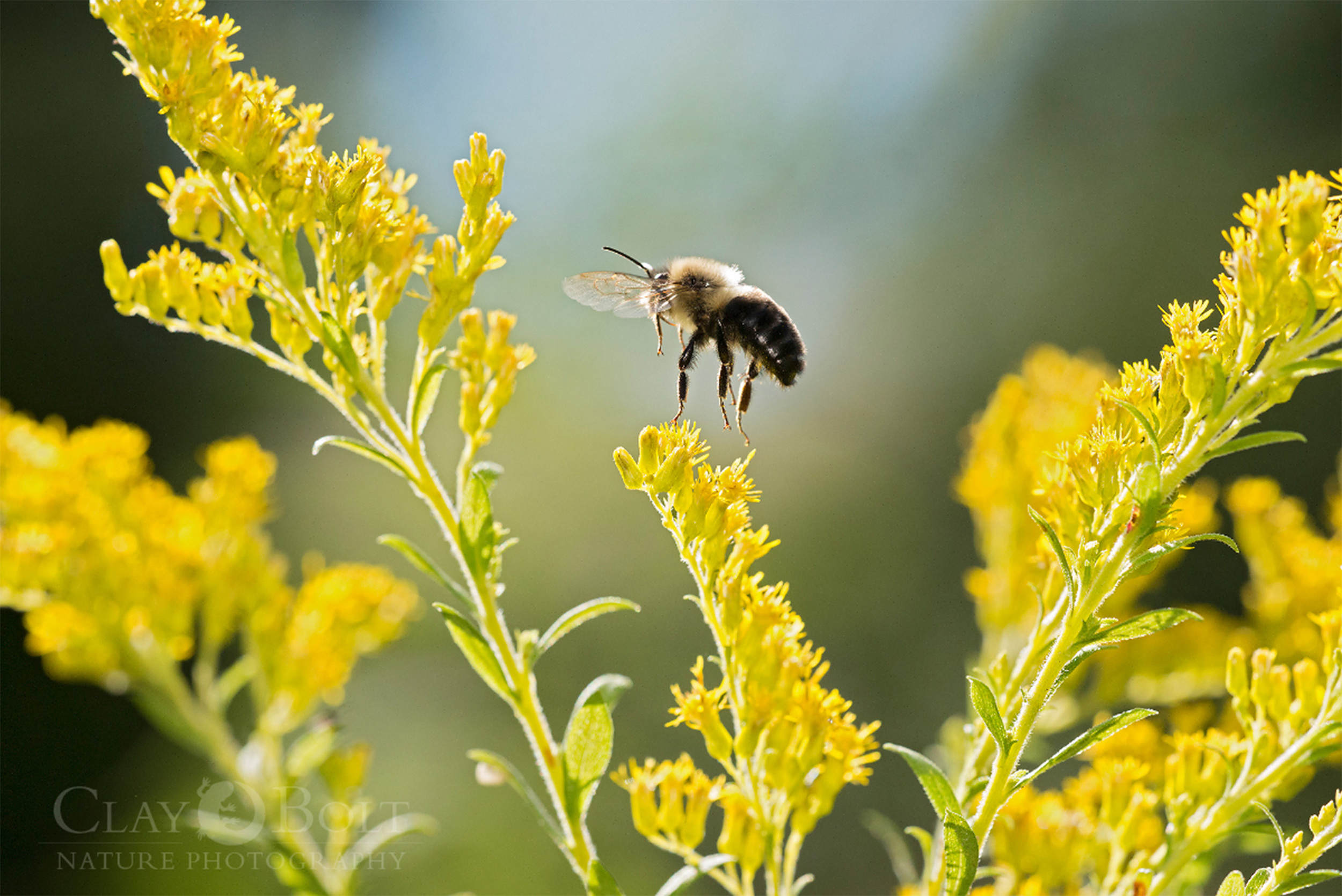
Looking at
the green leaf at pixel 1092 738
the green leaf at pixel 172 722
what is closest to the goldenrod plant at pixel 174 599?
the green leaf at pixel 172 722

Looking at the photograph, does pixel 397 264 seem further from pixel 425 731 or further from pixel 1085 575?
pixel 425 731

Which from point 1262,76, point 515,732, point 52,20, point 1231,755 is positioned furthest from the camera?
point 1262,76

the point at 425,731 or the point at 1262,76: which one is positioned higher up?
the point at 1262,76

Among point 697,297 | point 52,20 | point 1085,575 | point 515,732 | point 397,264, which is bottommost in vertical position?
point 515,732

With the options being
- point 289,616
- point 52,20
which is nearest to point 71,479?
point 289,616

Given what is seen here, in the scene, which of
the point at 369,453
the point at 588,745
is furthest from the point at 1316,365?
the point at 369,453

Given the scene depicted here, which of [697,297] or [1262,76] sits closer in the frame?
[697,297]

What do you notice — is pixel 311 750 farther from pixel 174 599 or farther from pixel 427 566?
pixel 427 566
